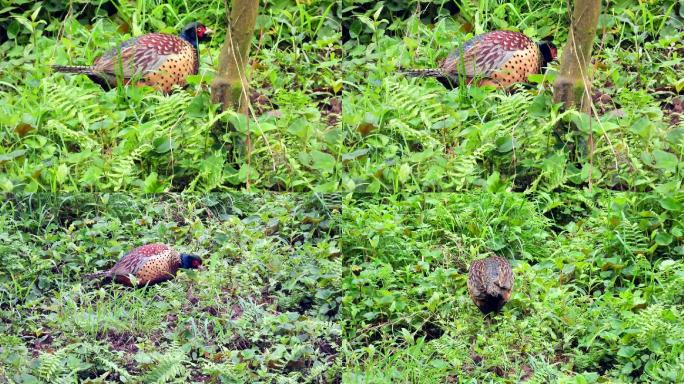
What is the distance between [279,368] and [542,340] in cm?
103

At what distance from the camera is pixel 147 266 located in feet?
15.9

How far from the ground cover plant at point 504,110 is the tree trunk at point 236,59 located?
0.55 meters

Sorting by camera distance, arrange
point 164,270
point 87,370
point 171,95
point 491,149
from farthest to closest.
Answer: point 171,95 < point 491,149 < point 164,270 < point 87,370

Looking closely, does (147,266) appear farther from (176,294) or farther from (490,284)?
(490,284)

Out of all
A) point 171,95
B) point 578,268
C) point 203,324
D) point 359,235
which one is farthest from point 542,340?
point 171,95

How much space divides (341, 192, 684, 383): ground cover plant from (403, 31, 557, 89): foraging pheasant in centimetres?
88

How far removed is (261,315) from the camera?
470 centimetres

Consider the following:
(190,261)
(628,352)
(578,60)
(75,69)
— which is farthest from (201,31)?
(628,352)

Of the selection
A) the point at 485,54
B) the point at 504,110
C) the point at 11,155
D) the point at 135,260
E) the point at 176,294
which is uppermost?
the point at 485,54

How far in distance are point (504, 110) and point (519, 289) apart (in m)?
1.08

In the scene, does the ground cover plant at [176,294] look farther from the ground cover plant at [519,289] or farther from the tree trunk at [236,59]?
the tree trunk at [236,59]

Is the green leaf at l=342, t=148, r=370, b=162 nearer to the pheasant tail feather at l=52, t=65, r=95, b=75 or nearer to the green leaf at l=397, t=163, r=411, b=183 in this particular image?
the green leaf at l=397, t=163, r=411, b=183

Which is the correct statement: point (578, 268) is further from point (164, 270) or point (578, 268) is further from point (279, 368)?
point (164, 270)

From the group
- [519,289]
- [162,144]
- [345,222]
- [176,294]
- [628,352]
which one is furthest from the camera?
[162,144]
